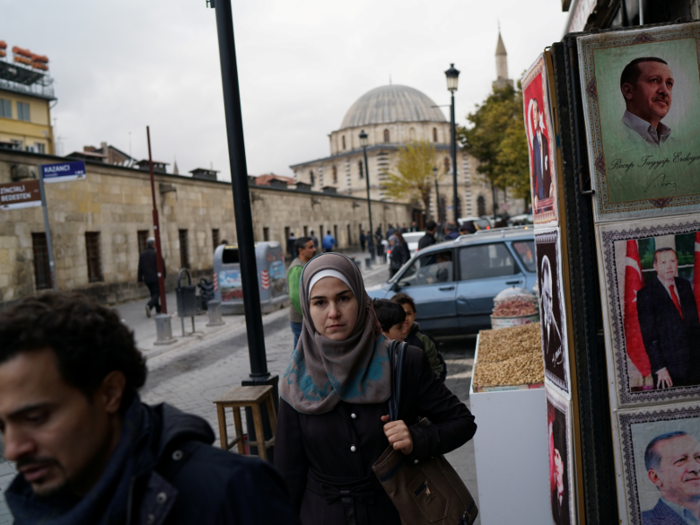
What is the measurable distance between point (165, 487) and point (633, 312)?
215 cm

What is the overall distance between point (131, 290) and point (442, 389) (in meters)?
19.4

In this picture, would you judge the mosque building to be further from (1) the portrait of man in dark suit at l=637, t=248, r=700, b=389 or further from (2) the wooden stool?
(1) the portrait of man in dark suit at l=637, t=248, r=700, b=389

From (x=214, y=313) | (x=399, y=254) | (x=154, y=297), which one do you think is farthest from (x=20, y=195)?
(x=399, y=254)

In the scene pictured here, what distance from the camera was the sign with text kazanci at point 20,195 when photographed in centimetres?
930

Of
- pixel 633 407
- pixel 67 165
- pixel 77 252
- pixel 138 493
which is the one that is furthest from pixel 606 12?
pixel 77 252

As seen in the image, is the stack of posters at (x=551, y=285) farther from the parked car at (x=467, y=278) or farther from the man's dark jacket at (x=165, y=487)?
the parked car at (x=467, y=278)

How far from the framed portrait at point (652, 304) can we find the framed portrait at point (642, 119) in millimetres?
101

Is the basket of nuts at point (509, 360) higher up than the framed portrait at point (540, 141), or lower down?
lower down

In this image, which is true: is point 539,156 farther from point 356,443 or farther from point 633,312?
point 356,443

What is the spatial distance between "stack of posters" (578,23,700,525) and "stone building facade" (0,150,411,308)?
1572 centimetres

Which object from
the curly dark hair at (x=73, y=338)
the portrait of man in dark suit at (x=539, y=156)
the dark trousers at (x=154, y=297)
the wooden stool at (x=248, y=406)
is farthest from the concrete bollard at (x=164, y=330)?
the curly dark hair at (x=73, y=338)

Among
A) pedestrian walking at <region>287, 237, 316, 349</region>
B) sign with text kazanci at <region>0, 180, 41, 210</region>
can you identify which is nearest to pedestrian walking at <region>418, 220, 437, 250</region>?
pedestrian walking at <region>287, 237, 316, 349</region>

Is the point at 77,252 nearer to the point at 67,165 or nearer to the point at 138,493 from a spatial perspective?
the point at 67,165

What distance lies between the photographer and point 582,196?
268 cm
